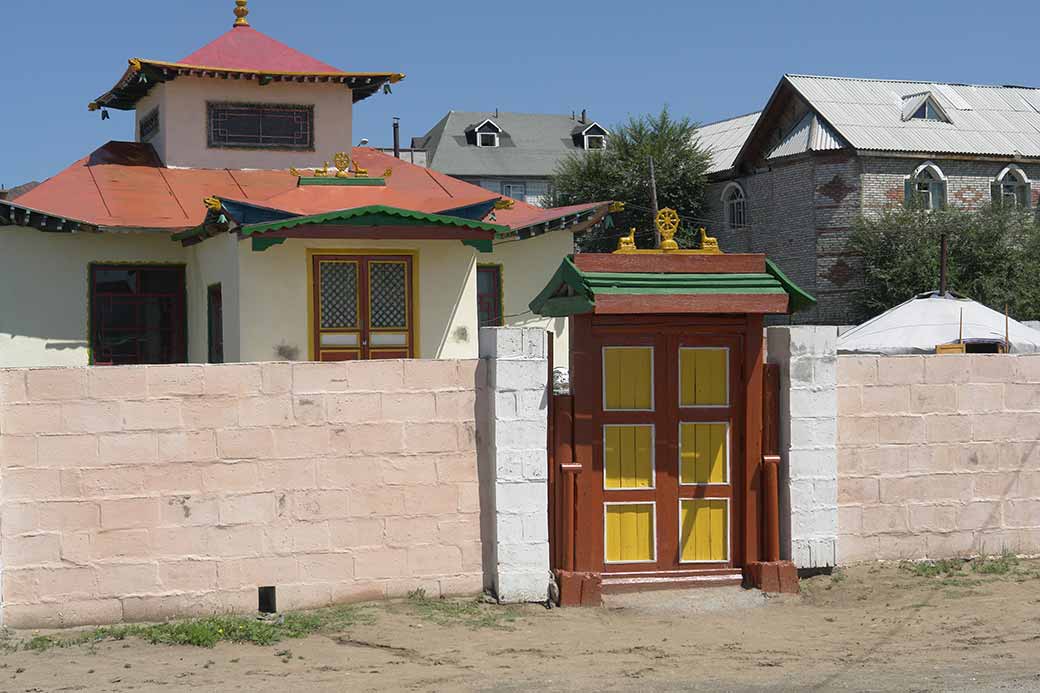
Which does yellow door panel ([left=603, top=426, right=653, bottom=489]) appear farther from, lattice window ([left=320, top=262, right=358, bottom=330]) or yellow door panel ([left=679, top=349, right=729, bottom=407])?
lattice window ([left=320, top=262, right=358, bottom=330])

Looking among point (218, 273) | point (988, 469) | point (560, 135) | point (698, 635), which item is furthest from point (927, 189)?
point (560, 135)

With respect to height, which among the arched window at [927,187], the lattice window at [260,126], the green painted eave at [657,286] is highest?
the arched window at [927,187]

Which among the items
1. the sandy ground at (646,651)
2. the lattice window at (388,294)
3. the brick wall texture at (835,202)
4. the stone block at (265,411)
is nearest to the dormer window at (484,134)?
the brick wall texture at (835,202)

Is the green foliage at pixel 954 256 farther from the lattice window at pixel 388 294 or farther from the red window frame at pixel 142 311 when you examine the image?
the red window frame at pixel 142 311

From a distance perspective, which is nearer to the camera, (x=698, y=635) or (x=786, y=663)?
(x=786, y=663)

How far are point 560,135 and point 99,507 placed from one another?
68183mm

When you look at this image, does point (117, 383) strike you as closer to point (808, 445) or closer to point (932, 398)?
point (808, 445)

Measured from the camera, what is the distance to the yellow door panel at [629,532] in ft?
31.9

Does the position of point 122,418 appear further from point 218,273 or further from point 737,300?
point 218,273

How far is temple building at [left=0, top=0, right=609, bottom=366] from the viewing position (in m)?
16.4

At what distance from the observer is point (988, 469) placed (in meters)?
10.6

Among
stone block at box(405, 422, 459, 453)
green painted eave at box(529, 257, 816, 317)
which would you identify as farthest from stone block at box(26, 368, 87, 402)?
green painted eave at box(529, 257, 816, 317)

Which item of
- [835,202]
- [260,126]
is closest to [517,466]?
[260,126]

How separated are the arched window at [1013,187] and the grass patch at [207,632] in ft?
114
